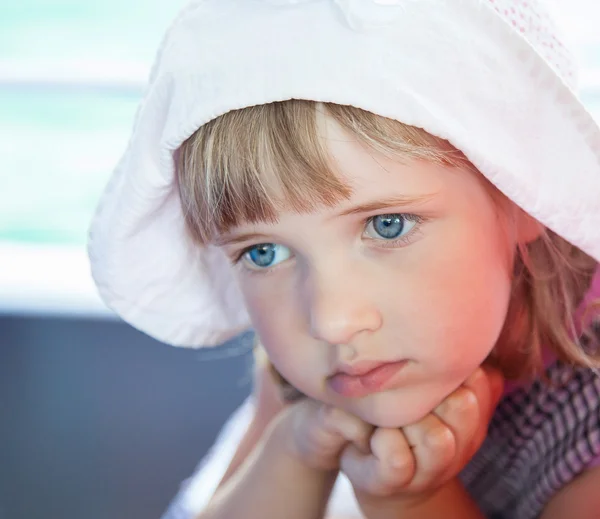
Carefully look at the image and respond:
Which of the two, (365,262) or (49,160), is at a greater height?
(365,262)

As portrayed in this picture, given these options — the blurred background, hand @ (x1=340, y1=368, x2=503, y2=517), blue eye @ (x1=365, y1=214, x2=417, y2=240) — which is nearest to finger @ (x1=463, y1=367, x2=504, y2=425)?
hand @ (x1=340, y1=368, x2=503, y2=517)

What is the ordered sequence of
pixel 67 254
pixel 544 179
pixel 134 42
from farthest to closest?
pixel 67 254
pixel 134 42
pixel 544 179

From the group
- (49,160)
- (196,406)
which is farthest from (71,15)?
(196,406)

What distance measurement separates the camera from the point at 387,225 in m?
0.68

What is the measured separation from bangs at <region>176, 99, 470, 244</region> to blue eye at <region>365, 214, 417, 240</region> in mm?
49

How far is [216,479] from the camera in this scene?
1109mm

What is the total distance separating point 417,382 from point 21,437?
114 centimetres

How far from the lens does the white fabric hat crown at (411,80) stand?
0.60 m

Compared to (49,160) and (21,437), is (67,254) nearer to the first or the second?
(49,160)

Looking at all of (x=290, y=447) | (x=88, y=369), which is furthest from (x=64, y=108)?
(x=290, y=447)

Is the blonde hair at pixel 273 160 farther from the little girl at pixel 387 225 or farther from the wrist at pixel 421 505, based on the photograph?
the wrist at pixel 421 505

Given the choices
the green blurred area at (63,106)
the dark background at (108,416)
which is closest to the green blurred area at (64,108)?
the green blurred area at (63,106)

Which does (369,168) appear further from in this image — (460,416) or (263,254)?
(460,416)

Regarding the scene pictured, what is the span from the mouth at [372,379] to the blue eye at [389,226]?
121 mm
